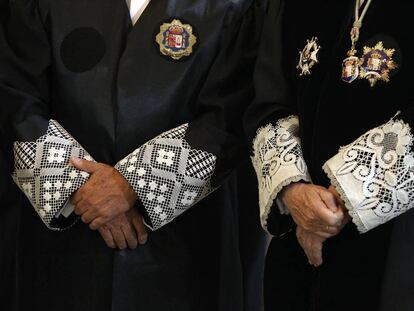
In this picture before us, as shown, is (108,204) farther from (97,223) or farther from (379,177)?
(379,177)

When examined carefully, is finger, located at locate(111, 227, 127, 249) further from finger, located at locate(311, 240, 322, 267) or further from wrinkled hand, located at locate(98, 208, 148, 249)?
finger, located at locate(311, 240, 322, 267)

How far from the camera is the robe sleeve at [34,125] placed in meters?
1.80

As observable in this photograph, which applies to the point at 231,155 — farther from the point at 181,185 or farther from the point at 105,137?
the point at 105,137

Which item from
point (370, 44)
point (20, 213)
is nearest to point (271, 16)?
point (370, 44)

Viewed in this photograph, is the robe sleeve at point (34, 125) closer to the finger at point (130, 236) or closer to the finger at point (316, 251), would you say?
the finger at point (130, 236)

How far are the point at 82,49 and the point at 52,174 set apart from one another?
1.07 feet

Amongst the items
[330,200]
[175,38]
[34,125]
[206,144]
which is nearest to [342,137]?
[330,200]

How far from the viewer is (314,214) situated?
4.94 ft

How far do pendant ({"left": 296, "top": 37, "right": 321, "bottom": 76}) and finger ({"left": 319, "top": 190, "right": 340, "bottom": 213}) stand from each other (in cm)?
28

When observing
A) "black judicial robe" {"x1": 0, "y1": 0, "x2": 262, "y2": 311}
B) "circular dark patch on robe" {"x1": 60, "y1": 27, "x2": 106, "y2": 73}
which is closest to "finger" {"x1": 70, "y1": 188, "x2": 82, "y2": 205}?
"black judicial robe" {"x1": 0, "y1": 0, "x2": 262, "y2": 311}

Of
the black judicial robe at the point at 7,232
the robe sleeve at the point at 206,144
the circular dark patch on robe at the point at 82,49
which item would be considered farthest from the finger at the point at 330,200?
the black judicial robe at the point at 7,232

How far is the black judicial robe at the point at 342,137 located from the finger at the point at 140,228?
0.33m

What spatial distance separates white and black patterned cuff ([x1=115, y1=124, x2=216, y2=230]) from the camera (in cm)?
177

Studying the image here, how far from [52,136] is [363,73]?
774 mm
